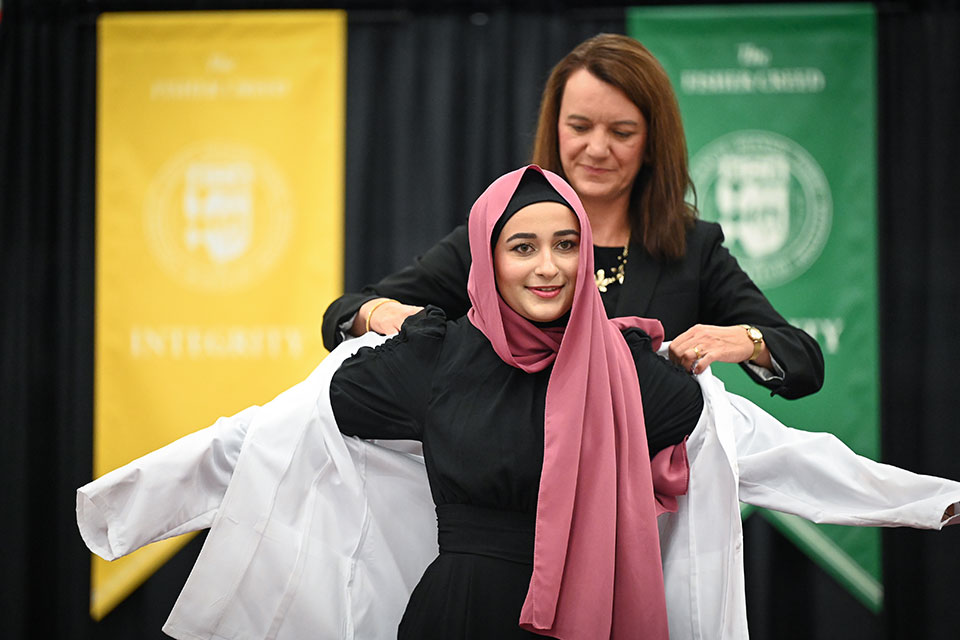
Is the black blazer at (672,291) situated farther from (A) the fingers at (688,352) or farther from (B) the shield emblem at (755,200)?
(B) the shield emblem at (755,200)

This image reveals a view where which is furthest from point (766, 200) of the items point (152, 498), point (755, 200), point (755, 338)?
point (152, 498)

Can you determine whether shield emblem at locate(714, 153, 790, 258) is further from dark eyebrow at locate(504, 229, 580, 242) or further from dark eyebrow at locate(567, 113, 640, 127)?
dark eyebrow at locate(504, 229, 580, 242)

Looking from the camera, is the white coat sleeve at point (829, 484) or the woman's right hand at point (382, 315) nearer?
A: the white coat sleeve at point (829, 484)

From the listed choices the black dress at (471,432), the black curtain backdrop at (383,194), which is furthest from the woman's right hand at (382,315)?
the black curtain backdrop at (383,194)

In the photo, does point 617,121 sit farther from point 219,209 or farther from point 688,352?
point 219,209

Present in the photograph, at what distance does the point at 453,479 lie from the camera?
160cm

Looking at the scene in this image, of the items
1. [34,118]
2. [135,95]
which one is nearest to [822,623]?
[135,95]

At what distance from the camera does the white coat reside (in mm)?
1647

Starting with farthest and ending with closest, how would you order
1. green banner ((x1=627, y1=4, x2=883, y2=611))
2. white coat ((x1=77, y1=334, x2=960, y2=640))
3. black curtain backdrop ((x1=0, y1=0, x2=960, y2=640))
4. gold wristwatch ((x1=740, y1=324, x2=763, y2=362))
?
1. black curtain backdrop ((x1=0, y1=0, x2=960, y2=640))
2. green banner ((x1=627, y1=4, x2=883, y2=611))
3. gold wristwatch ((x1=740, y1=324, x2=763, y2=362))
4. white coat ((x1=77, y1=334, x2=960, y2=640))

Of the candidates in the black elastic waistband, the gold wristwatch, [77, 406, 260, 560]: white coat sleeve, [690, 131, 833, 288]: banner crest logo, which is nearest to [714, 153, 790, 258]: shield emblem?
[690, 131, 833, 288]: banner crest logo

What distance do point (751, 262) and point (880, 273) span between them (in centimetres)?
48

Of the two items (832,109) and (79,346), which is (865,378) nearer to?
(832,109)

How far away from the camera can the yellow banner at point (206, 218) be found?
3471 mm

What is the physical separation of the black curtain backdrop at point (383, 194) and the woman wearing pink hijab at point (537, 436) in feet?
6.36
